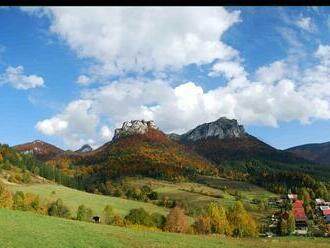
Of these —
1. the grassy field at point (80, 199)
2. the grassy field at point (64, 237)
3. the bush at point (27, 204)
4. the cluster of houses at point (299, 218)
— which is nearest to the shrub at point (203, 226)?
the grassy field at point (80, 199)

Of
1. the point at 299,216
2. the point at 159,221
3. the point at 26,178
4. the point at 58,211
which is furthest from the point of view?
the point at 26,178

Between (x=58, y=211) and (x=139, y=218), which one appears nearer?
(x=58, y=211)

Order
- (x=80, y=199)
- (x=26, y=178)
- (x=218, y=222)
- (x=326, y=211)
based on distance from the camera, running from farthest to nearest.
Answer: (x=326, y=211) < (x=26, y=178) < (x=80, y=199) < (x=218, y=222)

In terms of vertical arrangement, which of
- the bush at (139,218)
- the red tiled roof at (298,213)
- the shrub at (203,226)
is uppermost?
the red tiled roof at (298,213)

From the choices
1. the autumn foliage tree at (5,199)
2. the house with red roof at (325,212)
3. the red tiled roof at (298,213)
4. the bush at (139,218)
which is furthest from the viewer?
the house with red roof at (325,212)

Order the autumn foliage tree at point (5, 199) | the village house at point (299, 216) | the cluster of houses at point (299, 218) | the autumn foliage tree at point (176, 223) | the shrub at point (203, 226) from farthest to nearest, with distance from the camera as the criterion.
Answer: the village house at point (299, 216) < the cluster of houses at point (299, 218) < the shrub at point (203, 226) < the autumn foliage tree at point (5, 199) < the autumn foliage tree at point (176, 223)

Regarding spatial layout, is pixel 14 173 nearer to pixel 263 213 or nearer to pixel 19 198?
pixel 19 198

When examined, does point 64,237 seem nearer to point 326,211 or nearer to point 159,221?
point 159,221

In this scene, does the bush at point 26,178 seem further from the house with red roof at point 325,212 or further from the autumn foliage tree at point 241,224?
the house with red roof at point 325,212

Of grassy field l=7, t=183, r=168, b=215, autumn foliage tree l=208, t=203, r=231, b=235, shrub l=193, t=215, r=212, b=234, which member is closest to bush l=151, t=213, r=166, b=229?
shrub l=193, t=215, r=212, b=234

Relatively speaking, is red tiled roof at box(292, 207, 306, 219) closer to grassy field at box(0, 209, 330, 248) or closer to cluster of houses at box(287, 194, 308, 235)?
cluster of houses at box(287, 194, 308, 235)

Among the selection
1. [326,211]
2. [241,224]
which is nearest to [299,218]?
[326,211]

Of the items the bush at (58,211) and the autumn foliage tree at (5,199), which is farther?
the bush at (58,211)
